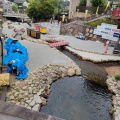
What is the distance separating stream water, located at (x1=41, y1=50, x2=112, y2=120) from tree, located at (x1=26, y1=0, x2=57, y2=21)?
122 ft

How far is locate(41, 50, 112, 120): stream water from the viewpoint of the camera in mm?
10375

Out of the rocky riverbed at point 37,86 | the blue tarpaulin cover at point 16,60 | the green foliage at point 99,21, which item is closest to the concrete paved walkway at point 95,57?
the rocky riverbed at point 37,86

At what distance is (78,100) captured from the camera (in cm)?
1177

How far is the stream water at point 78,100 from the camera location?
10375 millimetres

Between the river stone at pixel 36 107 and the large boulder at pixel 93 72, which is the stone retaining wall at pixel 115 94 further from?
the river stone at pixel 36 107

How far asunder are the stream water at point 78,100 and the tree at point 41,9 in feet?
122

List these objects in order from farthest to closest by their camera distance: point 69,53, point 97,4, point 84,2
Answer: point 84,2 → point 97,4 → point 69,53

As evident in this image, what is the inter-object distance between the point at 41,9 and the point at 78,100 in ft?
133

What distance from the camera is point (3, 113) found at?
581cm

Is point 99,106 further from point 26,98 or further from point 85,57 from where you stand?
point 85,57

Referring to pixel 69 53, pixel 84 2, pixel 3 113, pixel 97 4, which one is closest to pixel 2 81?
pixel 3 113

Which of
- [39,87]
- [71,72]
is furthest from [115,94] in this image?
[39,87]

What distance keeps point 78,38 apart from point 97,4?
16.9 metres

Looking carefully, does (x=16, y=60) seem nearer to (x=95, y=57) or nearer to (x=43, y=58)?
(x=43, y=58)
